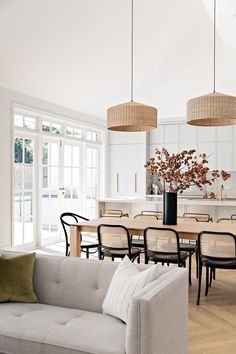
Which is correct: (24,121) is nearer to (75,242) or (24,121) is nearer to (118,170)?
(75,242)

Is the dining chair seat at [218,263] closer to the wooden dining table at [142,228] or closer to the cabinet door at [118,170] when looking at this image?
the wooden dining table at [142,228]

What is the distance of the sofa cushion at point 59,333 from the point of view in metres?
2.17

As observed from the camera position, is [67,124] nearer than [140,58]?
No

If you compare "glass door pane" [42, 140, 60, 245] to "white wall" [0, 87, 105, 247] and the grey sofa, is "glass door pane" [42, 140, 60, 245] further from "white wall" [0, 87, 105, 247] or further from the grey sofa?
the grey sofa

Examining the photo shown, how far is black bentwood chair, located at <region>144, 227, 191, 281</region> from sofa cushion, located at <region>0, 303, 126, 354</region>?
1638mm

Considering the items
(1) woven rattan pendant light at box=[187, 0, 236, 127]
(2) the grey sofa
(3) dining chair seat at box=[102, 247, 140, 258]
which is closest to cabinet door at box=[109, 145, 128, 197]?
(3) dining chair seat at box=[102, 247, 140, 258]

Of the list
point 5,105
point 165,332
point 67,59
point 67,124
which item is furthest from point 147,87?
point 165,332

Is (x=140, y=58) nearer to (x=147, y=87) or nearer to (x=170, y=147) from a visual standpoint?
(x=147, y=87)

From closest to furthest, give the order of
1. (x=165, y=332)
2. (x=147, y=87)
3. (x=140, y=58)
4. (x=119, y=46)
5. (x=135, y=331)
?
(x=135, y=331) → (x=165, y=332) → (x=119, y=46) → (x=140, y=58) → (x=147, y=87)

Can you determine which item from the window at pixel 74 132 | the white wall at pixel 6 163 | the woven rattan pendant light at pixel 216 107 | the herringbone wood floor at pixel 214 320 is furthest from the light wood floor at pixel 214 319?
the window at pixel 74 132

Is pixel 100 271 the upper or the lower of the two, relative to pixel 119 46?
lower

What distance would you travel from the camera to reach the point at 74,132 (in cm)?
823

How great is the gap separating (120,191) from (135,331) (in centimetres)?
733

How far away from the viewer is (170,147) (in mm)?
9266
